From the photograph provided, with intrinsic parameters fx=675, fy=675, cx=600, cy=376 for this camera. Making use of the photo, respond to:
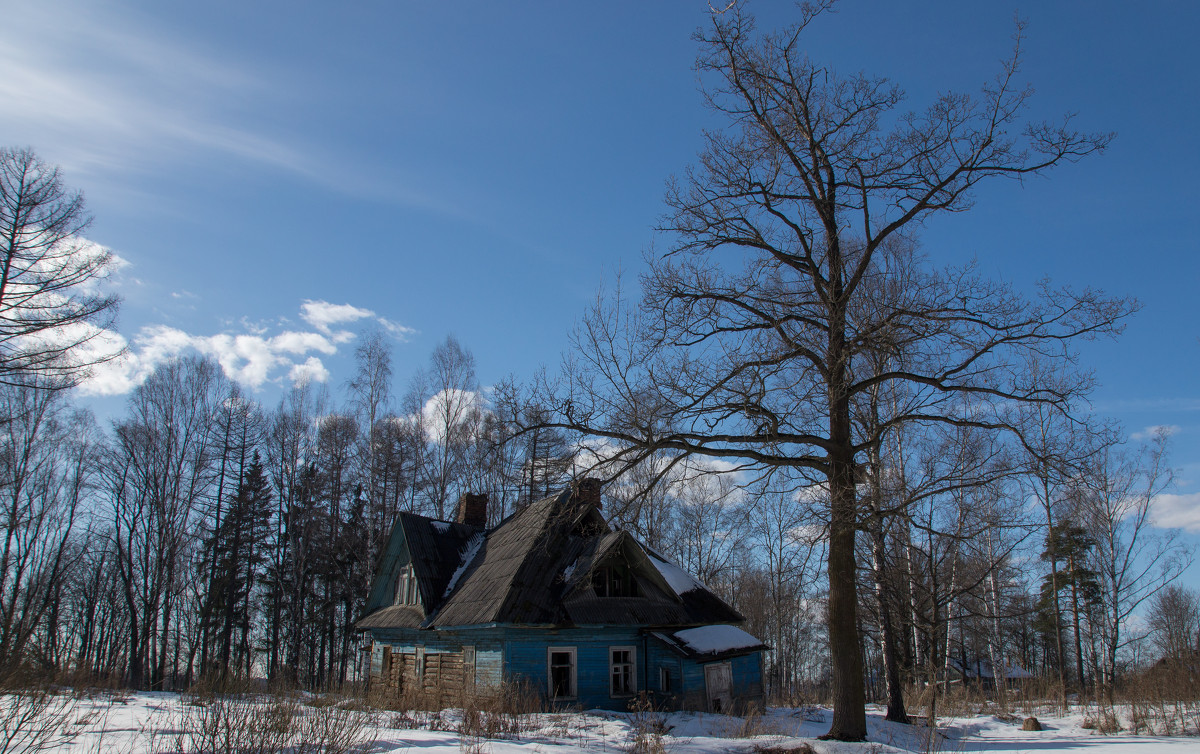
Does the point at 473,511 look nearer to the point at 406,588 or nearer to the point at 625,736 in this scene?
the point at 406,588

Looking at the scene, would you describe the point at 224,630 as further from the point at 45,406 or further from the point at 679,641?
the point at 679,641

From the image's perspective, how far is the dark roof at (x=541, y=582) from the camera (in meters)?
17.8

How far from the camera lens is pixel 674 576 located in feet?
67.4

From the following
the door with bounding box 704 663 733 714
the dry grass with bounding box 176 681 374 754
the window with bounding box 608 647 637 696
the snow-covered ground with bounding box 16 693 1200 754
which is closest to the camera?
the dry grass with bounding box 176 681 374 754

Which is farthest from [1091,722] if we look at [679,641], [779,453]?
[779,453]

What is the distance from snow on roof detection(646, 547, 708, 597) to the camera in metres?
19.9

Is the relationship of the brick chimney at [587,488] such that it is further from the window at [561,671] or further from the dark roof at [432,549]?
the dark roof at [432,549]

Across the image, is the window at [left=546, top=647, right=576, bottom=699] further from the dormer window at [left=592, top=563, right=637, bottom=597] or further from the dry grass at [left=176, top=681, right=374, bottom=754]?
the dry grass at [left=176, top=681, right=374, bottom=754]

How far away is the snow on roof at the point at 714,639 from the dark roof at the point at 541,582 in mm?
260

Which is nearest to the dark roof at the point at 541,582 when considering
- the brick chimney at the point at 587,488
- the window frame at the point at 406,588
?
the window frame at the point at 406,588

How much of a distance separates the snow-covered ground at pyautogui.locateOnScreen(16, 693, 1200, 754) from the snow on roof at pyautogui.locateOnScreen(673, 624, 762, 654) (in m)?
2.02

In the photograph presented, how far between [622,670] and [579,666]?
130 centimetres

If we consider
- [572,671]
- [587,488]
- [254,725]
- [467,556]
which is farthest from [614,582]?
[254,725]

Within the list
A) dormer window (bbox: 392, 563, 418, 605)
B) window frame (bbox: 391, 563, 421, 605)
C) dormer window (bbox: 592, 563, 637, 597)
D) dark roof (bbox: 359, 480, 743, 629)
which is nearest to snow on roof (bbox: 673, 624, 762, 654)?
dark roof (bbox: 359, 480, 743, 629)
